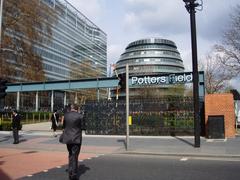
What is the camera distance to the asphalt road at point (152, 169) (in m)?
10.2

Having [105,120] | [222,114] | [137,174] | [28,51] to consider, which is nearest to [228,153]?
[137,174]

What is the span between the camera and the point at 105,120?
25438 mm

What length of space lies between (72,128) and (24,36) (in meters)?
32.0

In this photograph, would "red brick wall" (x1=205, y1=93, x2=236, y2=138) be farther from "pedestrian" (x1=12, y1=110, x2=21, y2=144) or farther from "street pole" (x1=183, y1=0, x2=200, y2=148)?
"pedestrian" (x1=12, y1=110, x2=21, y2=144)

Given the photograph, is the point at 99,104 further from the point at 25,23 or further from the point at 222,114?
the point at 25,23

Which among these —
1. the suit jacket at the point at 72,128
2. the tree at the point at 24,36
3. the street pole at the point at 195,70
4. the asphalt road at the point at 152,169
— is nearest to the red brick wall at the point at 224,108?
the street pole at the point at 195,70

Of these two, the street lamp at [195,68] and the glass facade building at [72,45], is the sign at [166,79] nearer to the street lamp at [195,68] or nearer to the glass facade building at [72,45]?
the street lamp at [195,68]

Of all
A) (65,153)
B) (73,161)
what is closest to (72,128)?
(73,161)

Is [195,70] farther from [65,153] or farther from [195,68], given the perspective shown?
[65,153]

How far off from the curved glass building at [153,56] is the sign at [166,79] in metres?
88.5

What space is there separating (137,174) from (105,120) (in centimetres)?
1488

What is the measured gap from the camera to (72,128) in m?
9.70

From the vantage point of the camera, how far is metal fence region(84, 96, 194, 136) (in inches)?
916

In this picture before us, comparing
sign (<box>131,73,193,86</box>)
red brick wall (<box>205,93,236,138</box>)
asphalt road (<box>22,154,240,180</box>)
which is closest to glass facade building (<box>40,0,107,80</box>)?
sign (<box>131,73,193,86</box>)
